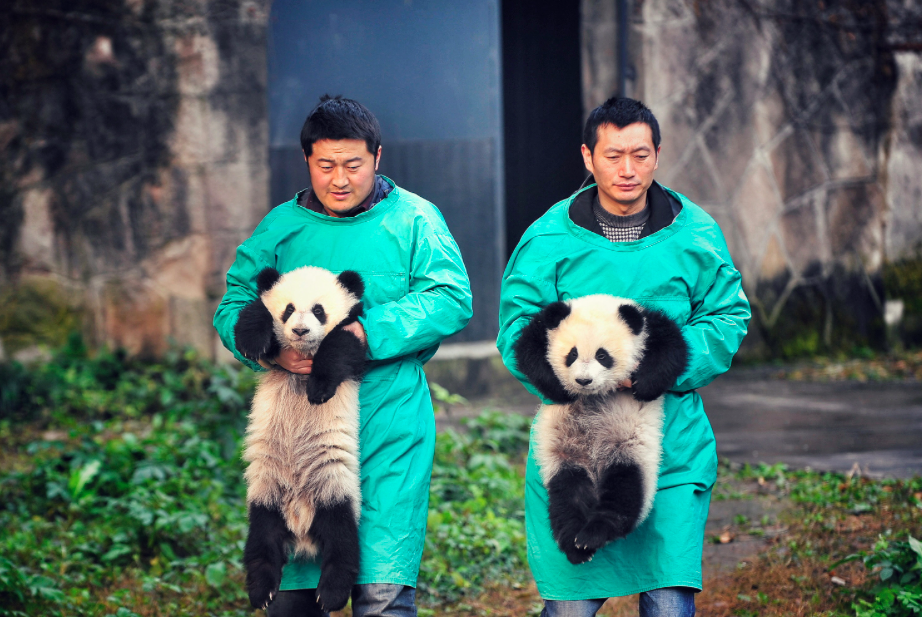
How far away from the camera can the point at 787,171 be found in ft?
28.1

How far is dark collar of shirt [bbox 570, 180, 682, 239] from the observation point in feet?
9.23

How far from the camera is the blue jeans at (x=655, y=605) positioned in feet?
8.68

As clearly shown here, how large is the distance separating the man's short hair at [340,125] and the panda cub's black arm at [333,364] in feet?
2.05

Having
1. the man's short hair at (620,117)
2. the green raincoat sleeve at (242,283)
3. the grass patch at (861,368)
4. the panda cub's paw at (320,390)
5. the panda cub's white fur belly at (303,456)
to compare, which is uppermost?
the man's short hair at (620,117)

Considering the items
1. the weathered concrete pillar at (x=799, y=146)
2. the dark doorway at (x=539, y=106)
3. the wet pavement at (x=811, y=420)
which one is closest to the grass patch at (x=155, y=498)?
the wet pavement at (x=811, y=420)

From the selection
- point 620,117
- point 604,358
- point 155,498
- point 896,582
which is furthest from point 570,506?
point 155,498

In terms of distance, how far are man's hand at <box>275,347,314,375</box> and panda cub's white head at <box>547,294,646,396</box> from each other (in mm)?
795

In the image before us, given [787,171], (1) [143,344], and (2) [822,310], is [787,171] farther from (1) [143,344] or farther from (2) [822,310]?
(1) [143,344]

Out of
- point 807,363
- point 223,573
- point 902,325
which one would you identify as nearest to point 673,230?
point 223,573

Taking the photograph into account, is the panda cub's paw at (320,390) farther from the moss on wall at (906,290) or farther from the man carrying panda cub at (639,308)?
the moss on wall at (906,290)

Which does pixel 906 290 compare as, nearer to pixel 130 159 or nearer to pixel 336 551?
pixel 130 159

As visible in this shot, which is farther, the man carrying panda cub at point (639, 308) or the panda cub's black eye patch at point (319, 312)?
the panda cub's black eye patch at point (319, 312)

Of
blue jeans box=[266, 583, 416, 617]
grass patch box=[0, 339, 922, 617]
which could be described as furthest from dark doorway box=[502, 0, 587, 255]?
blue jeans box=[266, 583, 416, 617]

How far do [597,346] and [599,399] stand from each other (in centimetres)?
20
